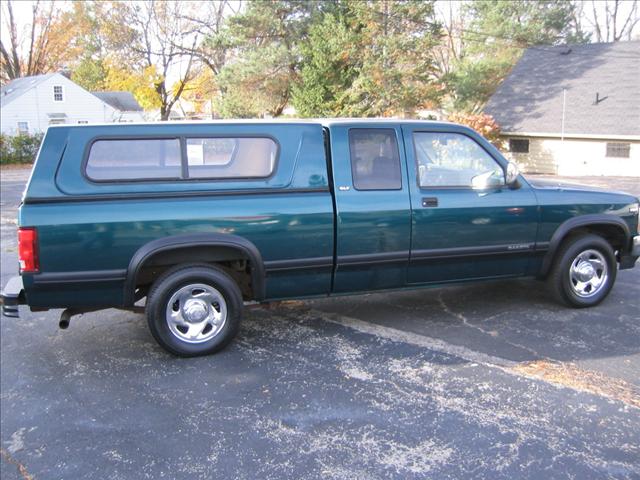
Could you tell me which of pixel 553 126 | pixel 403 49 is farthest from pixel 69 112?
pixel 553 126

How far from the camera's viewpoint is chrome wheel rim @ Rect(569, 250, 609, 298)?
5.43 metres

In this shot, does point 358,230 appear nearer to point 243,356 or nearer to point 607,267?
point 243,356

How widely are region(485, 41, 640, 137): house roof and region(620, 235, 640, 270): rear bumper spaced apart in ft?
32.2

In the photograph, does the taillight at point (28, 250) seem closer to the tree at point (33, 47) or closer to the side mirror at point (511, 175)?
the side mirror at point (511, 175)

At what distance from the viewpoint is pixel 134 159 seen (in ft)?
14.1

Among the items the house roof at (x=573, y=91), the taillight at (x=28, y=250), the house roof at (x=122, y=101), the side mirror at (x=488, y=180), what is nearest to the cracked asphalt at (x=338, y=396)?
the taillight at (x=28, y=250)

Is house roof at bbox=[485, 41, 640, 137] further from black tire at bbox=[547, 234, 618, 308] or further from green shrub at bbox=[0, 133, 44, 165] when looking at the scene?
green shrub at bbox=[0, 133, 44, 165]

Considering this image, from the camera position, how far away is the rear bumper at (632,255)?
563 cm

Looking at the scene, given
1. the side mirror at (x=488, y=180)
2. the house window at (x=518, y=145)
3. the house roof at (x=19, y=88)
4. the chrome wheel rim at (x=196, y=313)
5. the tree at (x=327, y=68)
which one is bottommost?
the chrome wheel rim at (x=196, y=313)

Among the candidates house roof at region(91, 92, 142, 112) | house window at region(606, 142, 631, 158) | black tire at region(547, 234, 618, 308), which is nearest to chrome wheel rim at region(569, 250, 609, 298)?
black tire at region(547, 234, 618, 308)

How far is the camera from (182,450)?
3.24 m

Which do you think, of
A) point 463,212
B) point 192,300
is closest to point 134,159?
point 192,300

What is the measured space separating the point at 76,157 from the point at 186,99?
181ft

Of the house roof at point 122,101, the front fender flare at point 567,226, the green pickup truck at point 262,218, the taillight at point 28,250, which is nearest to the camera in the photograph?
the taillight at point 28,250
